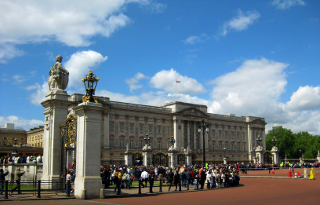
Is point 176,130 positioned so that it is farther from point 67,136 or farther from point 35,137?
point 67,136

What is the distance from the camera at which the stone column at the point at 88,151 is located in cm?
1520

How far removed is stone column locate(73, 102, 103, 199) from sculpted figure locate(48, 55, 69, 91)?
3561 millimetres

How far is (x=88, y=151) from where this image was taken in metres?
15.5

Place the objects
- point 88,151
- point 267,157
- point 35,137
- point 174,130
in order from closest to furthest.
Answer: point 88,151
point 267,157
point 174,130
point 35,137

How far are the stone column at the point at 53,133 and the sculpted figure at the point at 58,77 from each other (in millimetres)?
593

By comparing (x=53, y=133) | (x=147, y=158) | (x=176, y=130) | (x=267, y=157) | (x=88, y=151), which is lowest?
(x=267, y=157)

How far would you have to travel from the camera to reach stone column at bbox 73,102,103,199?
49.9 feet

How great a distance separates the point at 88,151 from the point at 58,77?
5750mm

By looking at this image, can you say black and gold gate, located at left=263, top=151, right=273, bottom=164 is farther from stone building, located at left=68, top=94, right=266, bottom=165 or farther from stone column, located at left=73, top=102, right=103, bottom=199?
stone column, located at left=73, top=102, right=103, bottom=199

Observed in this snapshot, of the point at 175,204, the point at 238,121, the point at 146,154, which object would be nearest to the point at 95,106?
the point at 175,204

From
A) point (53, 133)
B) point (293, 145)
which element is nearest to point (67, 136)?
point (53, 133)

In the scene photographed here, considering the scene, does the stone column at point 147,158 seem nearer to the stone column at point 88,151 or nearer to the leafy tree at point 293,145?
the stone column at point 88,151

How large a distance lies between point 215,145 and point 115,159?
35.3 metres

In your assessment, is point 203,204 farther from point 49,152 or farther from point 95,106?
point 49,152
